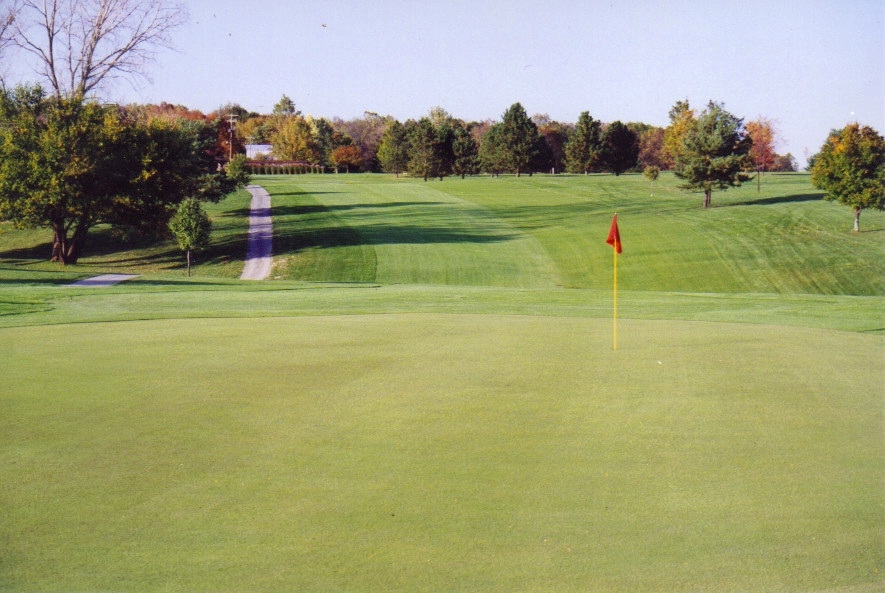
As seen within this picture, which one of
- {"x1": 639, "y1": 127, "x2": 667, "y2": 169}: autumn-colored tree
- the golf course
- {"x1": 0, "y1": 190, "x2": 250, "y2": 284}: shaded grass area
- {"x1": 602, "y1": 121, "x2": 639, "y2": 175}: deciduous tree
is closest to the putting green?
the golf course

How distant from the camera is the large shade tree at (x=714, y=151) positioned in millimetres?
63375

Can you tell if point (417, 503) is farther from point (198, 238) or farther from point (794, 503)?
point (198, 238)

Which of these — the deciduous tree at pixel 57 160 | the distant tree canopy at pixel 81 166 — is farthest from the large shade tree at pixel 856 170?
the deciduous tree at pixel 57 160

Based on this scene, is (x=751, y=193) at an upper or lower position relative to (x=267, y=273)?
upper

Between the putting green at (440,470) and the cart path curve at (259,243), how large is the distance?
32.0 meters

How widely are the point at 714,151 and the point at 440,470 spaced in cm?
6171

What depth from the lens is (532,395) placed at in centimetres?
965

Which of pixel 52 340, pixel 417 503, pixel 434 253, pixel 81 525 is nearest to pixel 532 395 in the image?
pixel 417 503

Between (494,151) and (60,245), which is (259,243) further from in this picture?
(494,151)

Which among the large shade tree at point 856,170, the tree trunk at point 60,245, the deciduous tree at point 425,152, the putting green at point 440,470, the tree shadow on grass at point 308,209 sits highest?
the deciduous tree at point 425,152

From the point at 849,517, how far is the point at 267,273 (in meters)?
39.9

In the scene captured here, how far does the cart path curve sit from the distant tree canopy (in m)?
5.34

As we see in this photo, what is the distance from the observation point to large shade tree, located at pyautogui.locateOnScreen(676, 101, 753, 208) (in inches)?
2495

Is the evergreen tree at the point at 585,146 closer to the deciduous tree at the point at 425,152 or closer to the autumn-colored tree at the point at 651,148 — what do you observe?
the deciduous tree at the point at 425,152
